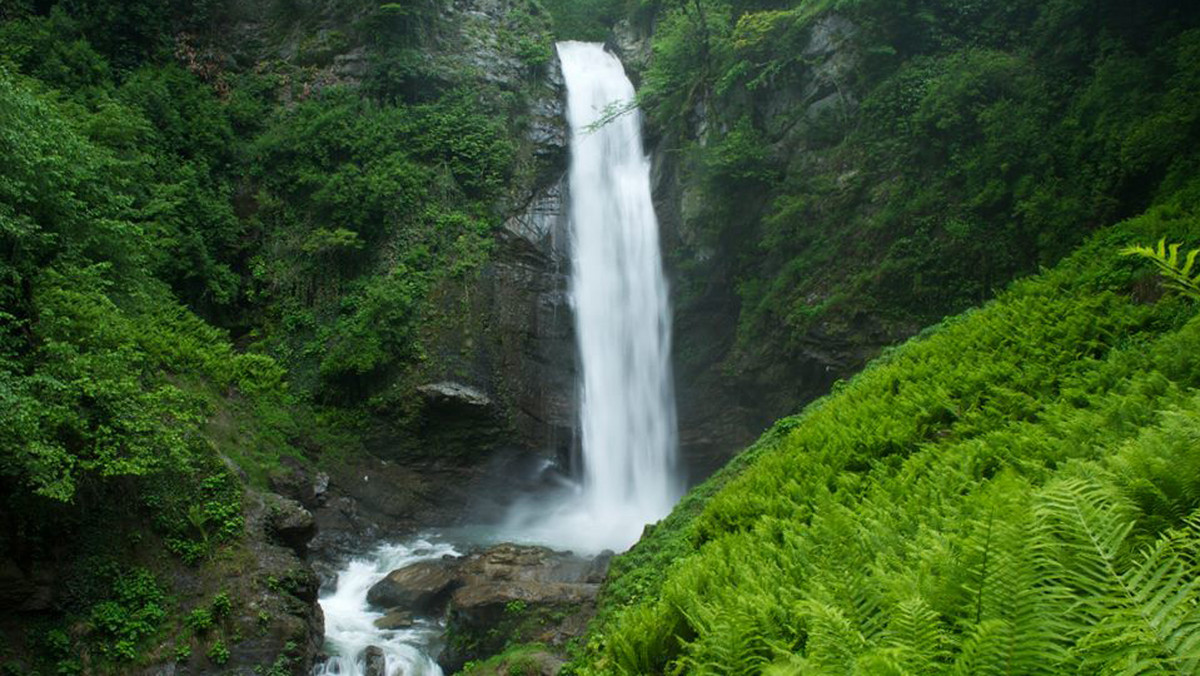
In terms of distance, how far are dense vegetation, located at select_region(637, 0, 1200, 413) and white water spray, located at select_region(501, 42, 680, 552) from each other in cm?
122

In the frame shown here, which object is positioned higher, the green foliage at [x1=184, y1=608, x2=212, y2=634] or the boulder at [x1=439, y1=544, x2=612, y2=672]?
the green foliage at [x1=184, y1=608, x2=212, y2=634]

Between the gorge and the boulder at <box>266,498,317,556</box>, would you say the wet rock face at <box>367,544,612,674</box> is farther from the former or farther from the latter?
the boulder at <box>266,498,317,556</box>

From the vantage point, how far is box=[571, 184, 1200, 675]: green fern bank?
5.91 feet

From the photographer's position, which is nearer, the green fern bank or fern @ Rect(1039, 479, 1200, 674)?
fern @ Rect(1039, 479, 1200, 674)

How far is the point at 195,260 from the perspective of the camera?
684 inches

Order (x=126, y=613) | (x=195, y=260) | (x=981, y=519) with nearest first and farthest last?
(x=981, y=519)
(x=126, y=613)
(x=195, y=260)

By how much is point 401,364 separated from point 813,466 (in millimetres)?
13486

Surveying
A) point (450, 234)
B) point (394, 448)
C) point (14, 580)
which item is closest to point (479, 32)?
point (450, 234)

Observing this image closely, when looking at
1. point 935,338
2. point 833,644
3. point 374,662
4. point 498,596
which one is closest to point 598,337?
point 498,596

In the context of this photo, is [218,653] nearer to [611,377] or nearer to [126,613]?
[126,613]

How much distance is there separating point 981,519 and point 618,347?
56.9ft

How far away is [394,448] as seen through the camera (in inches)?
681

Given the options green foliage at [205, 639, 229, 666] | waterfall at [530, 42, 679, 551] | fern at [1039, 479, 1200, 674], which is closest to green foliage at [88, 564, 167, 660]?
green foliage at [205, 639, 229, 666]

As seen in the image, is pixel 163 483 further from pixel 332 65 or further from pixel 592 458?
pixel 332 65
